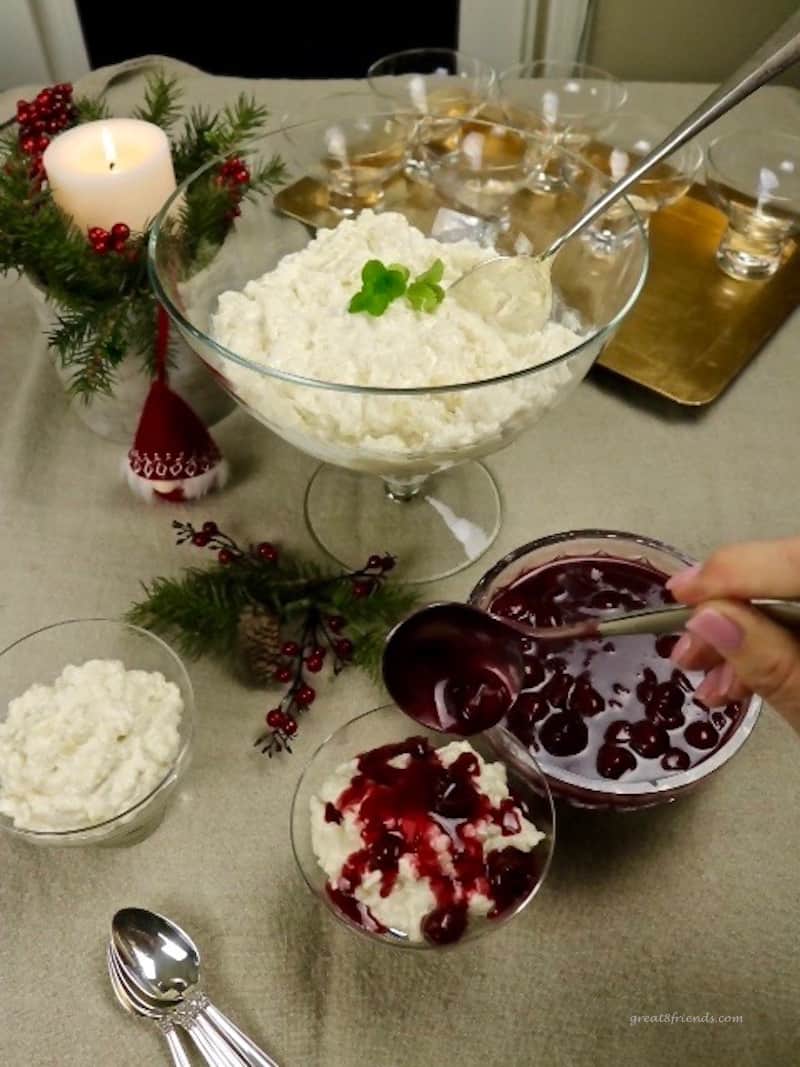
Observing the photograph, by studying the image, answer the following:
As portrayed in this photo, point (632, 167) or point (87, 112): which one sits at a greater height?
point (87, 112)

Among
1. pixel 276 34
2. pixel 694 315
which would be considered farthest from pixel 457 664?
pixel 276 34

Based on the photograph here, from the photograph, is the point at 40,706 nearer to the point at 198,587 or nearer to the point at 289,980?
the point at 198,587

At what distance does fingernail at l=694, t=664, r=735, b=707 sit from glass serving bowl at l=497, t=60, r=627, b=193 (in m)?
1.06

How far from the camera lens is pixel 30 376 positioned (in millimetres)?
1267

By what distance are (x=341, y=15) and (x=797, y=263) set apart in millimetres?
2277

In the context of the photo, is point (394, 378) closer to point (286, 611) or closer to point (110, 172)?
point (286, 611)

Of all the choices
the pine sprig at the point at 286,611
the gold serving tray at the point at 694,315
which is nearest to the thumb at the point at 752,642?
the pine sprig at the point at 286,611

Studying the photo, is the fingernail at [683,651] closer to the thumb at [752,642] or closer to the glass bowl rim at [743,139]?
the thumb at [752,642]

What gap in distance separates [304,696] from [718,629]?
438 mm

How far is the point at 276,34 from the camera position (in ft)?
10.3

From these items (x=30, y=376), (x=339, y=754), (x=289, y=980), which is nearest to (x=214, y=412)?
(x=30, y=376)

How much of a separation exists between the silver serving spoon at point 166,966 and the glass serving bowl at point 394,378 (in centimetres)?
44

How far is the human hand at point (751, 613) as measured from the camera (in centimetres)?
60

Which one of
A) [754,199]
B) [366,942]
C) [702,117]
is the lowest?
[366,942]
